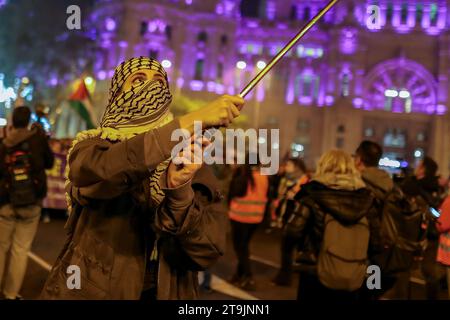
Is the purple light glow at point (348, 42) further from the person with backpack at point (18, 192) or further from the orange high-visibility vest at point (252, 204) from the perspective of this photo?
the person with backpack at point (18, 192)

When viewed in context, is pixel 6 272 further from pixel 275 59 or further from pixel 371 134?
pixel 371 134

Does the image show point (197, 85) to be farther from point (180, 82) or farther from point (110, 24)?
point (110, 24)

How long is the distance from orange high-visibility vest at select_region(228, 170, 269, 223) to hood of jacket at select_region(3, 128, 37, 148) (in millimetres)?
3560

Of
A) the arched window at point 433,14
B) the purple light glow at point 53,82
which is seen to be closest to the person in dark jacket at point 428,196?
the purple light glow at point 53,82

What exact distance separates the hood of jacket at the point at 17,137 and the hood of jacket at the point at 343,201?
127 inches

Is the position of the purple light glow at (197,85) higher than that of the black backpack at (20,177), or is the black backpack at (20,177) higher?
the purple light glow at (197,85)

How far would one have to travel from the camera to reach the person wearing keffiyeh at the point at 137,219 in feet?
6.03

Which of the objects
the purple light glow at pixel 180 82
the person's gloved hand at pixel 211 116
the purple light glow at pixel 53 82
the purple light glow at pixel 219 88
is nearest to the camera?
the person's gloved hand at pixel 211 116

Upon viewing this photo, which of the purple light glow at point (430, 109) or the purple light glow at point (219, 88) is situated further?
the purple light glow at point (430, 109)

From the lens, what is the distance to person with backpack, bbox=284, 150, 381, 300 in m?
4.09

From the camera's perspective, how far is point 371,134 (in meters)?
58.9

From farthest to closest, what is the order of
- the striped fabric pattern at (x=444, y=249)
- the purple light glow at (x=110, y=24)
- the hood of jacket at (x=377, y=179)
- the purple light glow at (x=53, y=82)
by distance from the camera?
the purple light glow at (x=110, y=24) → the purple light glow at (x=53, y=82) → the striped fabric pattern at (x=444, y=249) → the hood of jacket at (x=377, y=179)
